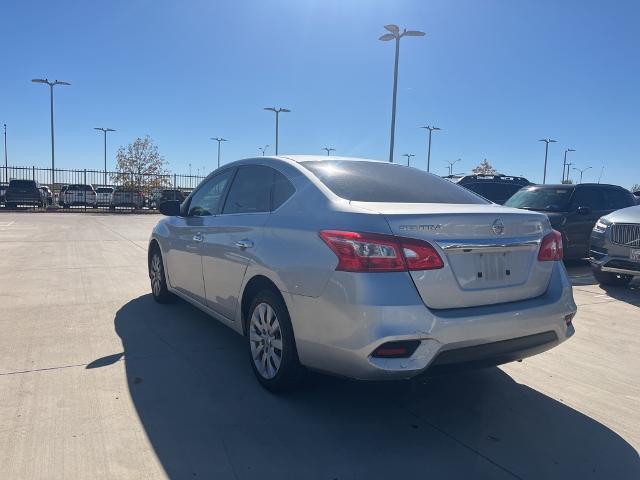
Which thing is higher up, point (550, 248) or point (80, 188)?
point (80, 188)

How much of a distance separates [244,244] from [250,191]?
1.94ft

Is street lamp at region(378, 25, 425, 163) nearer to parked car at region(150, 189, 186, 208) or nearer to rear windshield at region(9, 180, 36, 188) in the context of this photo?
parked car at region(150, 189, 186, 208)

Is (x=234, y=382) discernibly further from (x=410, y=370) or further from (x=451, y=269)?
(x=451, y=269)

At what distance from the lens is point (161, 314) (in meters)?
5.77

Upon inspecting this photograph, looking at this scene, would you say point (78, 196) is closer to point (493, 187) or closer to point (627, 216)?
point (493, 187)

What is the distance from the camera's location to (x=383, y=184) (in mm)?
3846

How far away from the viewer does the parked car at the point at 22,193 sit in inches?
1105

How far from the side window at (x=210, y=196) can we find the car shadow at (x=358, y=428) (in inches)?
56.1

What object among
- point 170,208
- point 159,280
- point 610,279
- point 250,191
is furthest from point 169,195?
point 250,191

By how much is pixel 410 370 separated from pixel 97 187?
36204 mm

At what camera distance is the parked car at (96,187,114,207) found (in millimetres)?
32969

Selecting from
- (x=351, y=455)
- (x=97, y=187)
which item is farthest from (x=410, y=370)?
(x=97, y=187)

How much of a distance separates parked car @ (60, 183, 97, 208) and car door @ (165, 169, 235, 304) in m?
29.4

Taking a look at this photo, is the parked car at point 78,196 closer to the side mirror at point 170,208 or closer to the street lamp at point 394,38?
the street lamp at point 394,38
